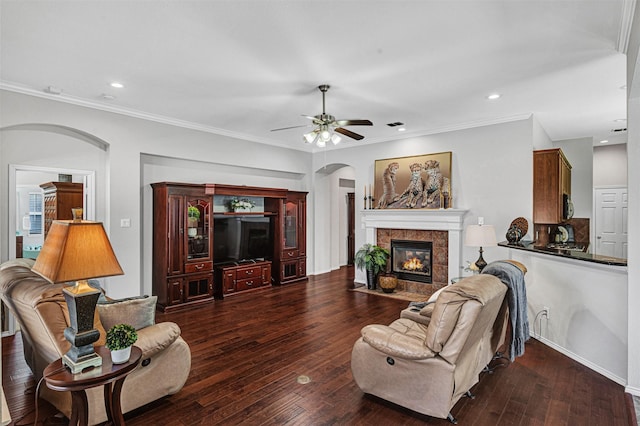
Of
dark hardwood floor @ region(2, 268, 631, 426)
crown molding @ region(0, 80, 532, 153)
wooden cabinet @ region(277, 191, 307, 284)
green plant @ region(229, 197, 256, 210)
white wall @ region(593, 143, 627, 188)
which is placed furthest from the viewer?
white wall @ region(593, 143, 627, 188)

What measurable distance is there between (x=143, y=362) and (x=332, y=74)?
3.06 meters

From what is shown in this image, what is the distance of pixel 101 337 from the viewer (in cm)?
248

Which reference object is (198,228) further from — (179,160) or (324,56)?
(324,56)

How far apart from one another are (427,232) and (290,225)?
2.60 m

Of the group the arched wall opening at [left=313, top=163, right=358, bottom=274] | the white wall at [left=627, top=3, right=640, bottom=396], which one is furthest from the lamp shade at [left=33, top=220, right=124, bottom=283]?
the arched wall opening at [left=313, top=163, right=358, bottom=274]

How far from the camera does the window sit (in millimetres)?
5531

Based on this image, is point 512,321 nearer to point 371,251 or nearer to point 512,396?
point 512,396

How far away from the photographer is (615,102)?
466 cm

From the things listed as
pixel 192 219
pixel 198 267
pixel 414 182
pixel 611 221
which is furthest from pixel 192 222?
pixel 611 221

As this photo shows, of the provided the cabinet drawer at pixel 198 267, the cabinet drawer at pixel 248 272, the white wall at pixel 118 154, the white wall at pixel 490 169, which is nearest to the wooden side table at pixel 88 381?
the white wall at pixel 118 154

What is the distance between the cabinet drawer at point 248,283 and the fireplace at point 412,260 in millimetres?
2446

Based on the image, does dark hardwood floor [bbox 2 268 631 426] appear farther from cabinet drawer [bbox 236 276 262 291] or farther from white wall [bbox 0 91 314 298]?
cabinet drawer [bbox 236 276 262 291]

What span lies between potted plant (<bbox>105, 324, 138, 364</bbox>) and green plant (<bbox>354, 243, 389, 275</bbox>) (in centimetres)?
470

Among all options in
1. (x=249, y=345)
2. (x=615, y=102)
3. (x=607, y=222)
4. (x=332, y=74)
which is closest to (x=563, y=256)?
(x=615, y=102)
